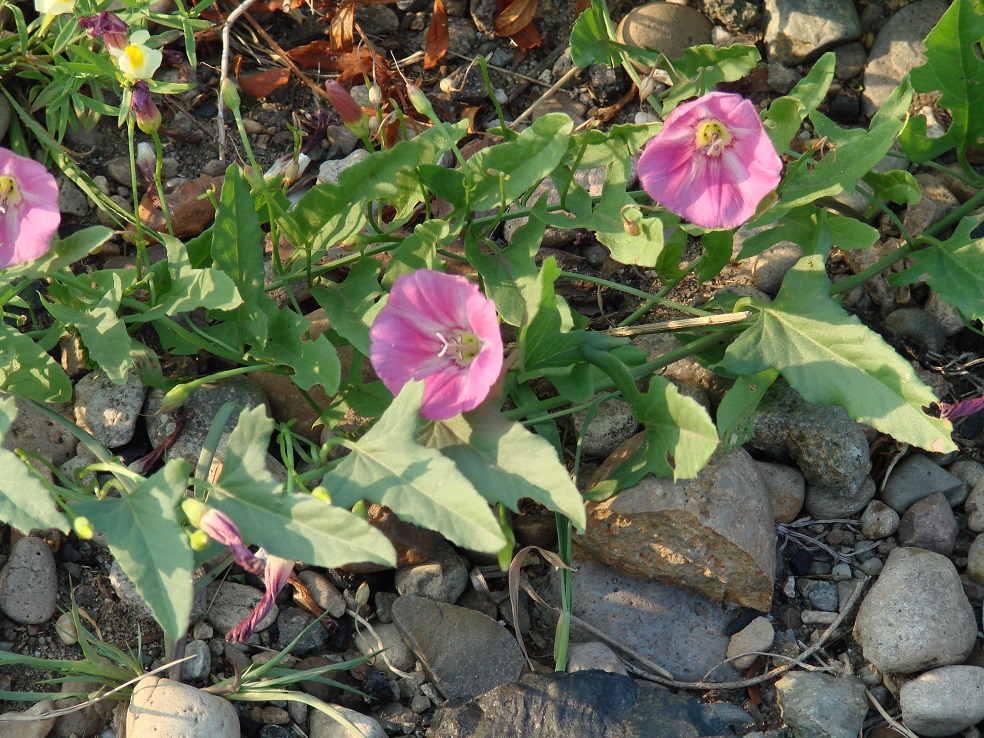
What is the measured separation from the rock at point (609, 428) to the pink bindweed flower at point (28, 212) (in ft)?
3.66

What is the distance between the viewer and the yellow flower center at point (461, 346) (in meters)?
1.74

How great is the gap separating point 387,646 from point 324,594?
167 millimetres

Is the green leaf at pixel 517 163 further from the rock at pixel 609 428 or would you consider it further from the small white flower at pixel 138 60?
the small white flower at pixel 138 60

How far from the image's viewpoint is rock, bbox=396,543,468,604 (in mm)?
1947

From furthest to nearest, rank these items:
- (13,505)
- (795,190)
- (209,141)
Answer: (209,141) < (795,190) < (13,505)

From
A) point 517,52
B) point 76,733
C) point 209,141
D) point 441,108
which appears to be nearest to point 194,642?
point 76,733

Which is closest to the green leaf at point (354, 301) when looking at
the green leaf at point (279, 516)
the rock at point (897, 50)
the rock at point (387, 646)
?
the green leaf at point (279, 516)

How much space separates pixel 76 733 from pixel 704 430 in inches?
51.0

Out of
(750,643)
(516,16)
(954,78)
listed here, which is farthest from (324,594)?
(954,78)

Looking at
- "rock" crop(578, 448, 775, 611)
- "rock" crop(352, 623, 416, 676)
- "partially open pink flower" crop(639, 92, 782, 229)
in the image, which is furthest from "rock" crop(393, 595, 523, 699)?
"partially open pink flower" crop(639, 92, 782, 229)

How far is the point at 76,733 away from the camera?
1.78 m

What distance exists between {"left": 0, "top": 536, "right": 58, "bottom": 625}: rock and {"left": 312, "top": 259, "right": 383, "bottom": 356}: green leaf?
76 cm

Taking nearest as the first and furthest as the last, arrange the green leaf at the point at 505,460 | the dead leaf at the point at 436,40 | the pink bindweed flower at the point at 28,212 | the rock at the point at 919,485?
the green leaf at the point at 505,460 < the pink bindweed flower at the point at 28,212 < the rock at the point at 919,485 < the dead leaf at the point at 436,40

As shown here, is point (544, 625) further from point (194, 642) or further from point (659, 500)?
point (194, 642)
